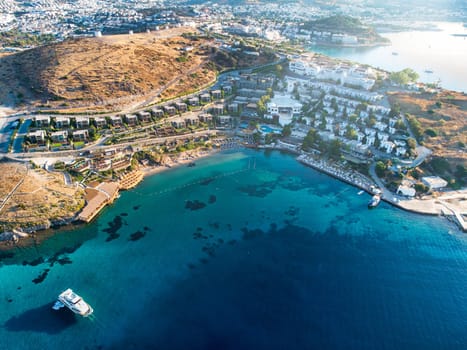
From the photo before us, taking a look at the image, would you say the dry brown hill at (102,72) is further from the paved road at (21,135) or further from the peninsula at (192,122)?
the paved road at (21,135)

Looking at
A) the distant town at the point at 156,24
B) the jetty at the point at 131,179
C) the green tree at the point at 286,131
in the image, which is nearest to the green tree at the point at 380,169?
the green tree at the point at 286,131

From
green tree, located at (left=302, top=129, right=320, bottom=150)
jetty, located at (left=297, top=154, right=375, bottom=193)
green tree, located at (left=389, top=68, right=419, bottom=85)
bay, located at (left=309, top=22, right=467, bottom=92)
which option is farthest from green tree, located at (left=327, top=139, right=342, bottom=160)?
bay, located at (left=309, top=22, right=467, bottom=92)

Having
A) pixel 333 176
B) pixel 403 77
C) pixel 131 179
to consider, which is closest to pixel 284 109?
pixel 333 176

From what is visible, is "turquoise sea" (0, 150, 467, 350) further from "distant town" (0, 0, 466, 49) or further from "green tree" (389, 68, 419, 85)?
"distant town" (0, 0, 466, 49)

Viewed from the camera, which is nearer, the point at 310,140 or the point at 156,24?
the point at 310,140

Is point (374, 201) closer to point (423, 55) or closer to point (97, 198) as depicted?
point (97, 198)

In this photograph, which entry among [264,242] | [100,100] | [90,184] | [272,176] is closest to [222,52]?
[100,100]

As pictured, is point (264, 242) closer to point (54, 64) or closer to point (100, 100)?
point (100, 100)
